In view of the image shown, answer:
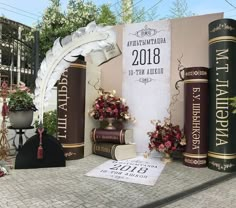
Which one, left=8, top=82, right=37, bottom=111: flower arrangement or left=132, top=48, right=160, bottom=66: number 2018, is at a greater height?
left=132, top=48, right=160, bottom=66: number 2018

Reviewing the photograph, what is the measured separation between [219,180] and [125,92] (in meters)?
2.39

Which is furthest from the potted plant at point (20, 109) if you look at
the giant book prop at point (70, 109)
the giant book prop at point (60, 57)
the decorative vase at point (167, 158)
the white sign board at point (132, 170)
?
the decorative vase at point (167, 158)

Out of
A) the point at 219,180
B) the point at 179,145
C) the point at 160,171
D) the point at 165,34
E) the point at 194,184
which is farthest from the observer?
the point at 165,34

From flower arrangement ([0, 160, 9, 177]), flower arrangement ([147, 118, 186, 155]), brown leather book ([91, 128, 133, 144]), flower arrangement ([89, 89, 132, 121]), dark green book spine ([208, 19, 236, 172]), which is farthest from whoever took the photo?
flower arrangement ([89, 89, 132, 121])

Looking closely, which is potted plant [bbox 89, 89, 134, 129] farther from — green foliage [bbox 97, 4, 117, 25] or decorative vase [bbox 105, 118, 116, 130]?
green foliage [bbox 97, 4, 117, 25]

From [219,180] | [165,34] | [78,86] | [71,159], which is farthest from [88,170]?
[165,34]

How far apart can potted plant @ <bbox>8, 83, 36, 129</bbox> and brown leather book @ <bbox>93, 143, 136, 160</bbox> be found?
121cm

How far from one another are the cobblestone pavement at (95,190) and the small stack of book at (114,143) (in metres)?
0.73

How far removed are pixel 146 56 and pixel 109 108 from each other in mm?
1145

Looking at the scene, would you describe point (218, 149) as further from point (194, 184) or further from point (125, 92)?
point (125, 92)

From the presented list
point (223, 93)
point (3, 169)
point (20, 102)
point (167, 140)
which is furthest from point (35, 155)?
point (223, 93)

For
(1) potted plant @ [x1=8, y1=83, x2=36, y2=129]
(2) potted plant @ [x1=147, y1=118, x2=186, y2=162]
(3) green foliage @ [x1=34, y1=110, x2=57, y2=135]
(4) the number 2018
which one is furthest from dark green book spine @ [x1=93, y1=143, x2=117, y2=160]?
(4) the number 2018

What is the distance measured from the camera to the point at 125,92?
6.09 m

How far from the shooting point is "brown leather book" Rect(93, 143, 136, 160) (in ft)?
17.5
